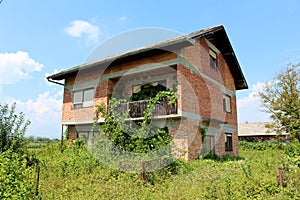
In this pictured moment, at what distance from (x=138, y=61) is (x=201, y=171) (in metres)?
6.95

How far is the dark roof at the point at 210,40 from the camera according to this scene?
1180cm

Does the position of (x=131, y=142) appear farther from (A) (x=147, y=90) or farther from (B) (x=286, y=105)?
(B) (x=286, y=105)

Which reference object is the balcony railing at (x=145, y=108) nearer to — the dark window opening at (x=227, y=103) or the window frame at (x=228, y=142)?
the dark window opening at (x=227, y=103)

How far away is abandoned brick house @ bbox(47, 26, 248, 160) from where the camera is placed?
479 inches

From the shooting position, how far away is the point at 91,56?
51.2 ft

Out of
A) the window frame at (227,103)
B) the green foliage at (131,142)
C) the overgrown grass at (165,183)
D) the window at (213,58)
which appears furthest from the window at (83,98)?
the window frame at (227,103)

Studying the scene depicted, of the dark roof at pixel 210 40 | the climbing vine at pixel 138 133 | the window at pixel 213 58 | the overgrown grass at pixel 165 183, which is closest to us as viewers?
the overgrown grass at pixel 165 183

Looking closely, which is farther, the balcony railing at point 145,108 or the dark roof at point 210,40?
the balcony railing at point 145,108

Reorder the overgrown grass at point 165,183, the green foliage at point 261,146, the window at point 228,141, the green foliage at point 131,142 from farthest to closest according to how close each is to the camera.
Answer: the green foliage at point 261,146 < the window at point 228,141 < the green foliage at point 131,142 < the overgrown grass at point 165,183

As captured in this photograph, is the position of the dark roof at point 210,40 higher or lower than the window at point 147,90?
higher

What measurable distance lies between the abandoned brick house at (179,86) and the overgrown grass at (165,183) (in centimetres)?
286

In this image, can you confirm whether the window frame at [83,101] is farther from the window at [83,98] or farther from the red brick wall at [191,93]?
the red brick wall at [191,93]

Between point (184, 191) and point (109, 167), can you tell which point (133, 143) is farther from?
point (184, 191)

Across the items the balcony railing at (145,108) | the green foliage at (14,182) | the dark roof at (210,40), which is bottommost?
the green foliage at (14,182)
